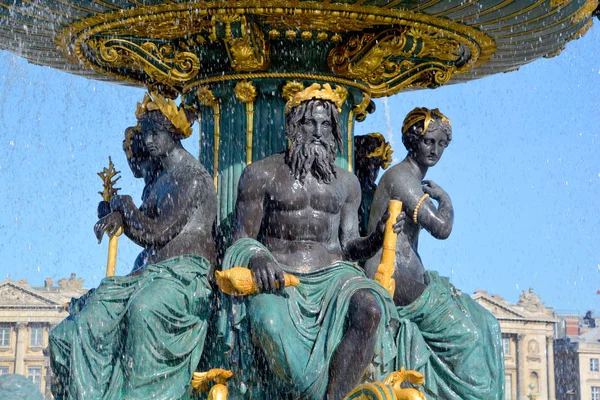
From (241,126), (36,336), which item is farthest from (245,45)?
(36,336)

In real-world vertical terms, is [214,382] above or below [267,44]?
below

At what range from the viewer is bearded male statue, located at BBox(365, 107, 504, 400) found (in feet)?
27.2

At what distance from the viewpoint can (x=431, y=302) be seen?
27.6 ft

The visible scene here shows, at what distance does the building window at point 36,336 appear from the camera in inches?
2250

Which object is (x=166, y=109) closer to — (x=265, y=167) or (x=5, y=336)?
(x=265, y=167)

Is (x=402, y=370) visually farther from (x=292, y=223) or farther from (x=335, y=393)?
(x=292, y=223)

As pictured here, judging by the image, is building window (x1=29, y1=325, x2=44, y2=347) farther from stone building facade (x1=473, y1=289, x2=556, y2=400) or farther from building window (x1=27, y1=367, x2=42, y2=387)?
stone building facade (x1=473, y1=289, x2=556, y2=400)

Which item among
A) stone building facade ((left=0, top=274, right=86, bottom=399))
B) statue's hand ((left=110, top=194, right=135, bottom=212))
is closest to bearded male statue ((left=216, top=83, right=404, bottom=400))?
statue's hand ((left=110, top=194, right=135, bottom=212))

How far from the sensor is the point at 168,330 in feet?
26.3

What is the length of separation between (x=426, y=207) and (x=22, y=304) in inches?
2129

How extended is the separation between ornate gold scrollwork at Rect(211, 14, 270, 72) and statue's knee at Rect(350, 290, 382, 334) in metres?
2.05

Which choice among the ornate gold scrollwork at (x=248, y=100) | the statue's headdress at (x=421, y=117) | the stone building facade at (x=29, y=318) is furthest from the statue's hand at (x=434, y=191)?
the stone building facade at (x=29, y=318)

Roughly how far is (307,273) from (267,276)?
0.44 meters

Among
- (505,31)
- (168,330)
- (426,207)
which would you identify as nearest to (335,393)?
(168,330)
